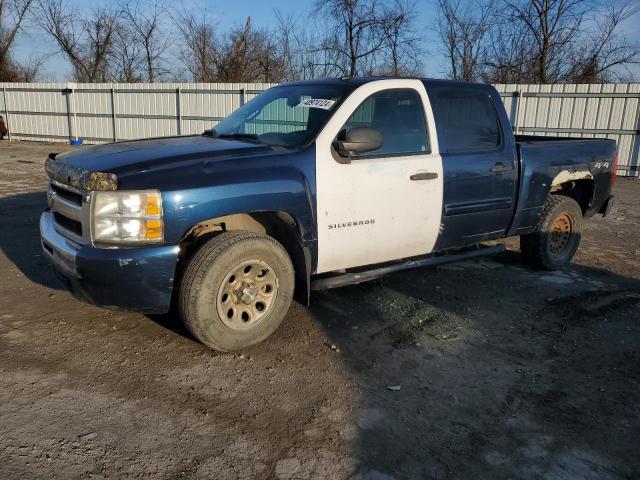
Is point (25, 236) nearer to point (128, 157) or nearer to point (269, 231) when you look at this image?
point (128, 157)

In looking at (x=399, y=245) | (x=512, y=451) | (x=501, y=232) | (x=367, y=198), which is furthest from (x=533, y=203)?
(x=512, y=451)

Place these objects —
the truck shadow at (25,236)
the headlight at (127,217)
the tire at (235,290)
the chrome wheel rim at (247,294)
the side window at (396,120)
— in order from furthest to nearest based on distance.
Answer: the truck shadow at (25,236)
the side window at (396,120)
the chrome wheel rim at (247,294)
the tire at (235,290)
the headlight at (127,217)

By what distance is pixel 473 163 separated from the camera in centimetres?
475

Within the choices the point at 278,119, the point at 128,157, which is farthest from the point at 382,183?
the point at 128,157

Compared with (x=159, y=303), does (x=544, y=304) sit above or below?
below

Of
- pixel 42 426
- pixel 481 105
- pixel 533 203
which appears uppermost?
pixel 481 105

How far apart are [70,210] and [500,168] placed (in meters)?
3.64

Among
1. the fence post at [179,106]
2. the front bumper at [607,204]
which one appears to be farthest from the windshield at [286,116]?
the fence post at [179,106]

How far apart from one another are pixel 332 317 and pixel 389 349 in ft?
2.35

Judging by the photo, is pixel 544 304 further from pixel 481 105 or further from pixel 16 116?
pixel 16 116

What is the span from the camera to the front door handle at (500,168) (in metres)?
4.91

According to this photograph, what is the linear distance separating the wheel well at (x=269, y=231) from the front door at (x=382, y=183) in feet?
0.53

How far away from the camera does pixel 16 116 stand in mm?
23031

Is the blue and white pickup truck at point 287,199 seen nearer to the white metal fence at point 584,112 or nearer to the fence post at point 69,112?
the white metal fence at point 584,112
